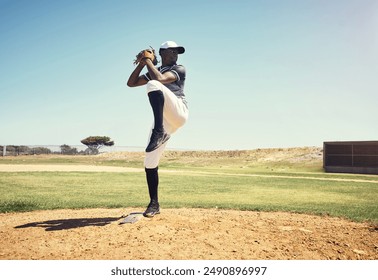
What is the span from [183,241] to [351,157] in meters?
37.5

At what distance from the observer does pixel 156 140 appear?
Answer: 4.84m

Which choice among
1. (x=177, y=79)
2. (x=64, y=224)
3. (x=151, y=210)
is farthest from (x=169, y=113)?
(x=64, y=224)

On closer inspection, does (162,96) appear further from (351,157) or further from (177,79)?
(351,157)

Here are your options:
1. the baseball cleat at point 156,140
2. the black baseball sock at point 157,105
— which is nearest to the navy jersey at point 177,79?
the black baseball sock at point 157,105

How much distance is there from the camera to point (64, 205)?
25.8ft

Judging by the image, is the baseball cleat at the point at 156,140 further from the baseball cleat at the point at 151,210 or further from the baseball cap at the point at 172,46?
the baseball cap at the point at 172,46

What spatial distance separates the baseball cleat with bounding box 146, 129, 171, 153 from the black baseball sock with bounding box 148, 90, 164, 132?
89mm

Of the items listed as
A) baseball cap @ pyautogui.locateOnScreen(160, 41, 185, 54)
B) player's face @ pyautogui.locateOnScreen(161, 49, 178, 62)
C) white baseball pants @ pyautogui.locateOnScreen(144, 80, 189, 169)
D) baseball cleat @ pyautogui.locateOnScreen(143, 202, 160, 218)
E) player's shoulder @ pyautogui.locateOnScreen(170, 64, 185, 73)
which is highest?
baseball cap @ pyautogui.locateOnScreen(160, 41, 185, 54)

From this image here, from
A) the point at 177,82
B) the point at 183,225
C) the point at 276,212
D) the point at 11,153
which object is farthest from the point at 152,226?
the point at 11,153

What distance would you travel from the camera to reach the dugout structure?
113ft

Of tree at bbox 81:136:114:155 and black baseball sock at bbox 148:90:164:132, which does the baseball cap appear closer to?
black baseball sock at bbox 148:90:164:132

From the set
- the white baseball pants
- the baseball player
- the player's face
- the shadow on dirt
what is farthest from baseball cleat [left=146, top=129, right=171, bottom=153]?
the shadow on dirt
